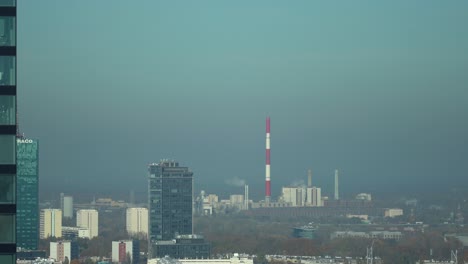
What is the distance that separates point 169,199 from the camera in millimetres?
Answer: 44531

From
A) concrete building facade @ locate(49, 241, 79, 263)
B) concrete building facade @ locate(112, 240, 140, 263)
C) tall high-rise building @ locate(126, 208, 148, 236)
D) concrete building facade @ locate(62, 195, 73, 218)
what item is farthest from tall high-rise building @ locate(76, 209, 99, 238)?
concrete building facade @ locate(49, 241, 79, 263)

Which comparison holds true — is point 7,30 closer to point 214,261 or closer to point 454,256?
point 214,261

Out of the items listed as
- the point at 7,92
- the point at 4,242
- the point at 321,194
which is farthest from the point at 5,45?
the point at 321,194

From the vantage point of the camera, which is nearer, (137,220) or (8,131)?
(8,131)

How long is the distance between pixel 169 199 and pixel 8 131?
126 ft

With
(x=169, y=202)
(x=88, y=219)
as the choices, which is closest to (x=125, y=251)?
(x=88, y=219)

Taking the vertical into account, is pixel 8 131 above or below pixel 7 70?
below

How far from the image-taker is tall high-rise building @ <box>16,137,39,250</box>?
117 feet

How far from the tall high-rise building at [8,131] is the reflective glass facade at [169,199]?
35.9 m

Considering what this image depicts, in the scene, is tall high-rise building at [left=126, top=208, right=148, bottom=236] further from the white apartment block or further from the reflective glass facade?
Result: the white apartment block

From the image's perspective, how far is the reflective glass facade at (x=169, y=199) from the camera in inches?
1681

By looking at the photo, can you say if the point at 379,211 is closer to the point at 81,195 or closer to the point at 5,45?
the point at 81,195

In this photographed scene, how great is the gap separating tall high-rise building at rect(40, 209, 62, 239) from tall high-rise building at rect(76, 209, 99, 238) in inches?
30.8

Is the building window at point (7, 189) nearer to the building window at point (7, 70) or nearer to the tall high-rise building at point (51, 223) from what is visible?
the building window at point (7, 70)
